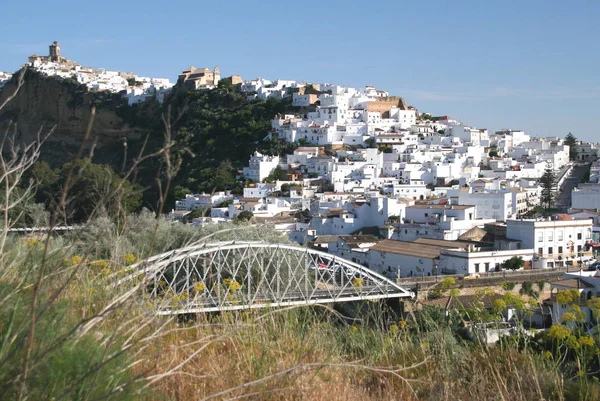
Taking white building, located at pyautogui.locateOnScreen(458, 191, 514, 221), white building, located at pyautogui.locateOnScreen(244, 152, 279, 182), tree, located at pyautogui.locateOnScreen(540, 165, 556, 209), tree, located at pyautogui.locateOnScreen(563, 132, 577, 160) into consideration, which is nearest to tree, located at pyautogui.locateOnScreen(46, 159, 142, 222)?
white building, located at pyautogui.locateOnScreen(458, 191, 514, 221)

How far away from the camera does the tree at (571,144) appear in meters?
52.3

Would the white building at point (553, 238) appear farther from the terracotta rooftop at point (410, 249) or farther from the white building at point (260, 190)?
the white building at point (260, 190)

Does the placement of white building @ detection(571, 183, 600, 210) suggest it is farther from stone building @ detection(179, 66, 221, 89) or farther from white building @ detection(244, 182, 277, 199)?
stone building @ detection(179, 66, 221, 89)

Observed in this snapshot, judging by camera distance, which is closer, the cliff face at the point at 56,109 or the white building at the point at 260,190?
the white building at the point at 260,190

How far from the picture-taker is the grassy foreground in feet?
6.89

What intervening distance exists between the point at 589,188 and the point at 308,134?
19678mm

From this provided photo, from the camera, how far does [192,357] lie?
3076 millimetres

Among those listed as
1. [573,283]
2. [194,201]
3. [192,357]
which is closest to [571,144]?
[194,201]

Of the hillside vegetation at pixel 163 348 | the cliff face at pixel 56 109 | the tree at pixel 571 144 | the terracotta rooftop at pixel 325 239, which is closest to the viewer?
the hillside vegetation at pixel 163 348

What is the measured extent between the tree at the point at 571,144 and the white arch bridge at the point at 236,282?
39.0 m

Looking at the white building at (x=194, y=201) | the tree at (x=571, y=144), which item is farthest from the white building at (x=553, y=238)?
the tree at (x=571, y=144)

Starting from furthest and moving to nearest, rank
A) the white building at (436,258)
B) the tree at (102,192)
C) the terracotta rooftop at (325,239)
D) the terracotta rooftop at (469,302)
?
the terracotta rooftop at (325,239) → the white building at (436,258) → the terracotta rooftop at (469,302) → the tree at (102,192)

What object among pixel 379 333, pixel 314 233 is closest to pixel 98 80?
pixel 314 233

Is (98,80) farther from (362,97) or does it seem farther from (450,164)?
(450,164)
